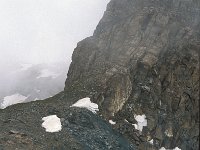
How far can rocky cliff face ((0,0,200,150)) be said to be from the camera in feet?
171

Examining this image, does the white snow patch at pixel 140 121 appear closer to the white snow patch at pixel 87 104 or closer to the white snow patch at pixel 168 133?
the white snow patch at pixel 168 133

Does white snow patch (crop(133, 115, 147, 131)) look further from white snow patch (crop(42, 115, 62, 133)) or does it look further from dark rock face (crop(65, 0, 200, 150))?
white snow patch (crop(42, 115, 62, 133))

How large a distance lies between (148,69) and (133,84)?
396cm

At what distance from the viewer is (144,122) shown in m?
61.7

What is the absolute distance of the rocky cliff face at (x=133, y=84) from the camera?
5212cm

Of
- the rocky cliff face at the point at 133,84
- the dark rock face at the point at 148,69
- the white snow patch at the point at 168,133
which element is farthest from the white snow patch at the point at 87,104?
the white snow patch at the point at 168,133

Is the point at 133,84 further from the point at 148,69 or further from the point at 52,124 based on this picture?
the point at 52,124

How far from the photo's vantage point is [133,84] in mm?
66812

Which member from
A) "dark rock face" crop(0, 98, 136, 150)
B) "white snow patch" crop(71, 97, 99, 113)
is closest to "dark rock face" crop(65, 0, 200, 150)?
"white snow patch" crop(71, 97, 99, 113)

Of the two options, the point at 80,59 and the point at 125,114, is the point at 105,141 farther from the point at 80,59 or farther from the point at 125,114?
the point at 80,59

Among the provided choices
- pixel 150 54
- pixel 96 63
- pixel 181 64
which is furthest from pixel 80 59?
pixel 181 64

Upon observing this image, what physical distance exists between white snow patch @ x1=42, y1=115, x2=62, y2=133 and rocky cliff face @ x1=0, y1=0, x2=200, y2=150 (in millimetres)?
932

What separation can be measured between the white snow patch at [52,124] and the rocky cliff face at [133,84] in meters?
0.93

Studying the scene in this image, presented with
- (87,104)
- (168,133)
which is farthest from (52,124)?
(168,133)
